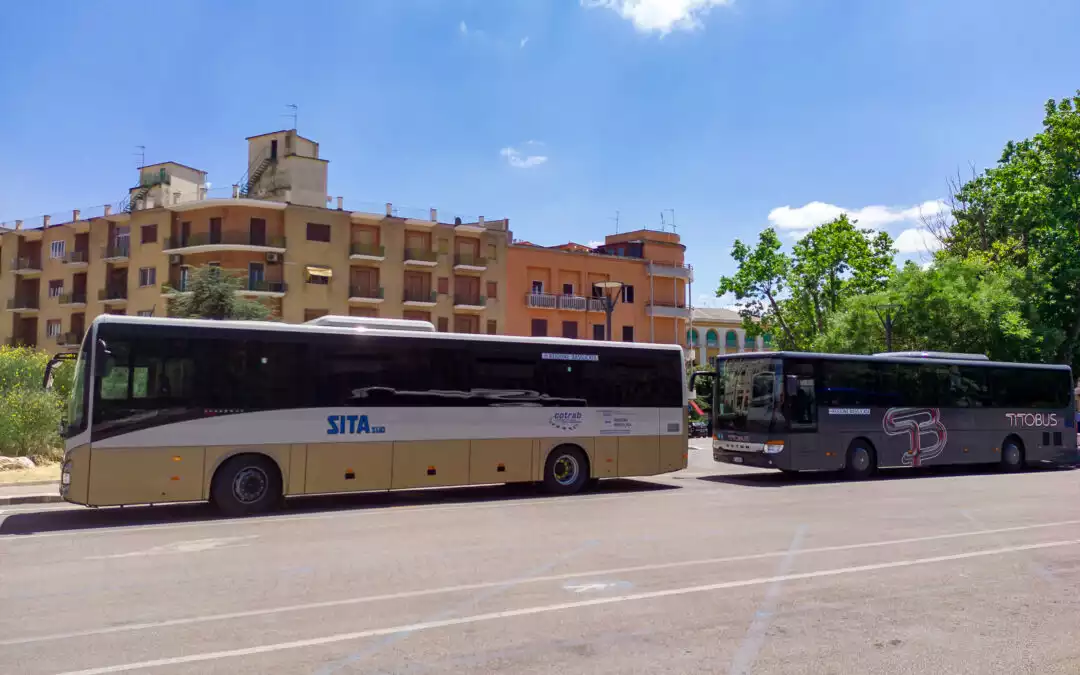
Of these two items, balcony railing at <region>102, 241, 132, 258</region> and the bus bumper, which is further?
balcony railing at <region>102, 241, 132, 258</region>

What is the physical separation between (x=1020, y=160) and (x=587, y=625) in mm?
43326

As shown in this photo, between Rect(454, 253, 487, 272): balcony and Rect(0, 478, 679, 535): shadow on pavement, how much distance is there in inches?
1514

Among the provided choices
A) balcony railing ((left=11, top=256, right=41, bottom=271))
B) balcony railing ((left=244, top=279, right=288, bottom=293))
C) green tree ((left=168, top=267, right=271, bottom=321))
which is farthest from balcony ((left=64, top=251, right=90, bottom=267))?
green tree ((left=168, top=267, right=271, bottom=321))

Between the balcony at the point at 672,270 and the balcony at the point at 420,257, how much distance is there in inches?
659

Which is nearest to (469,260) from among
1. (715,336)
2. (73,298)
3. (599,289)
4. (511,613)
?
(599,289)

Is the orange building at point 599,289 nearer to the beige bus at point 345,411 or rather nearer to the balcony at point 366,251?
the balcony at point 366,251

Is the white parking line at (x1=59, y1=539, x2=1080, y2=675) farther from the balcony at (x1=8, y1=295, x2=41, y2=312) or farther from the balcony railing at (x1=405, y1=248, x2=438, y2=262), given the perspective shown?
the balcony at (x1=8, y1=295, x2=41, y2=312)

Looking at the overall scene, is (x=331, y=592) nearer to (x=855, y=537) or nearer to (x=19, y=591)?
(x=19, y=591)

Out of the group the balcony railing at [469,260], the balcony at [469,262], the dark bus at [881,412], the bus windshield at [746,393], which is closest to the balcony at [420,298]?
the balcony at [469,262]

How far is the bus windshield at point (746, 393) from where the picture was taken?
64.6ft

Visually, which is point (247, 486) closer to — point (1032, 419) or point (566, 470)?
point (566, 470)

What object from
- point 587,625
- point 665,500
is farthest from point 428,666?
point 665,500

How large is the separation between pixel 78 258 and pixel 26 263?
21.4ft

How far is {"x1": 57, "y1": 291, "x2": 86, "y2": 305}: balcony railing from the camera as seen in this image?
183ft
